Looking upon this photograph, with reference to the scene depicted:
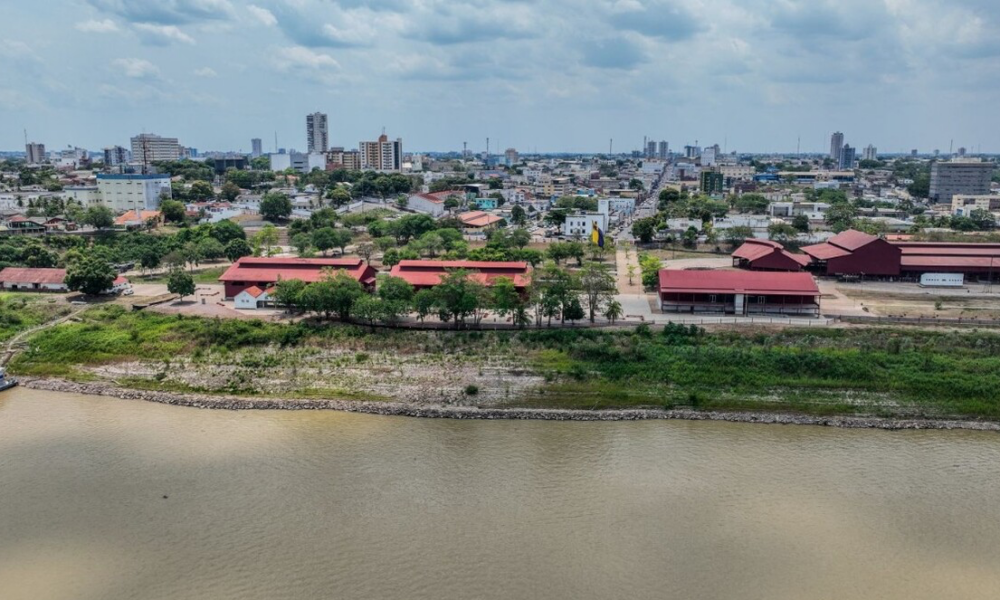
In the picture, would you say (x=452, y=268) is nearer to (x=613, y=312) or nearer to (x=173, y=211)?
(x=613, y=312)

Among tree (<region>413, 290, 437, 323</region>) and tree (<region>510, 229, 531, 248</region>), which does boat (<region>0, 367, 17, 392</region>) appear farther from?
tree (<region>510, 229, 531, 248</region>)

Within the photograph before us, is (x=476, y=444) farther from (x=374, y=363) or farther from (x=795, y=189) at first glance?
(x=795, y=189)

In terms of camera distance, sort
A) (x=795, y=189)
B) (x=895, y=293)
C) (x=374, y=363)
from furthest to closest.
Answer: (x=795, y=189)
(x=895, y=293)
(x=374, y=363)

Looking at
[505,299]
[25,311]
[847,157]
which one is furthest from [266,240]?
[847,157]

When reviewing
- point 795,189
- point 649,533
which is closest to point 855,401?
point 649,533

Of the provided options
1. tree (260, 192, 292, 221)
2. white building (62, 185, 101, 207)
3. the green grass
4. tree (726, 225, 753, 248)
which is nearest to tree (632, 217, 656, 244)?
tree (726, 225, 753, 248)

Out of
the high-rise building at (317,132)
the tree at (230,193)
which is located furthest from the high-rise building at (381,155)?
the tree at (230,193)

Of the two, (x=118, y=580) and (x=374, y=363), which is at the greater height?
(x=374, y=363)

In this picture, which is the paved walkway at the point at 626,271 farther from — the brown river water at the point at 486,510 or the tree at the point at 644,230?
the brown river water at the point at 486,510
